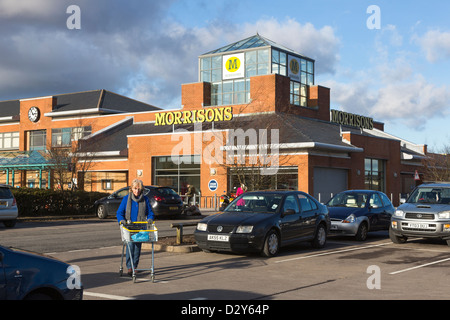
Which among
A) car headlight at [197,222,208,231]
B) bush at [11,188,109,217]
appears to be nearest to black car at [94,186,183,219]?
bush at [11,188,109,217]

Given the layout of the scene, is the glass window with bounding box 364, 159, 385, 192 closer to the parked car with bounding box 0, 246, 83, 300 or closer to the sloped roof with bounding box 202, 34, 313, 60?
the sloped roof with bounding box 202, 34, 313, 60

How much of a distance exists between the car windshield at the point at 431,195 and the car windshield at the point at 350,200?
1.77 m

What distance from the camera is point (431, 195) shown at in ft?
50.6

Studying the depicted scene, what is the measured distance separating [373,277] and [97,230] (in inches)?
485

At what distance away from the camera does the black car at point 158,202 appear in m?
24.5

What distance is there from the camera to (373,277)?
9.64m

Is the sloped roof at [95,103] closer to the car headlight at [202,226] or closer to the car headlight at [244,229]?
the car headlight at [202,226]

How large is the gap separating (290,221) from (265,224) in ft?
3.43

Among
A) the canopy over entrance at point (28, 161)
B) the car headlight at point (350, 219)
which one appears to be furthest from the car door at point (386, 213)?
the canopy over entrance at point (28, 161)

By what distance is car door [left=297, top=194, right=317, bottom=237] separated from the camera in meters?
13.5

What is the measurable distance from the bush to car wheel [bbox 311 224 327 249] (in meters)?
16.4

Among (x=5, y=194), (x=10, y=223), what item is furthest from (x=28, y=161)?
(x=5, y=194)

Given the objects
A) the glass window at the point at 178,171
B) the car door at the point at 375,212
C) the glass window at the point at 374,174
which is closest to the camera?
the car door at the point at 375,212
